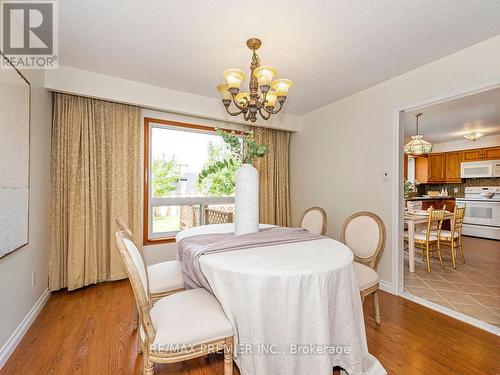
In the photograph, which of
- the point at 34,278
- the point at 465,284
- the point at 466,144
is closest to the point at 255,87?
the point at 34,278

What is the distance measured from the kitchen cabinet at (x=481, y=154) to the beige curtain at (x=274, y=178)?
496 centimetres

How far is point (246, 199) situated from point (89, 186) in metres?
1.99

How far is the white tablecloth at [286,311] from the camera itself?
1209 mm

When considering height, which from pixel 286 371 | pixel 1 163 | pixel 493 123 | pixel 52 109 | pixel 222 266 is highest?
pixel 493 123

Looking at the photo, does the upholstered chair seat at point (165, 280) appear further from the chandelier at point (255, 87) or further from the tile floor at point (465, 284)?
the tile floor at point (465, 284)

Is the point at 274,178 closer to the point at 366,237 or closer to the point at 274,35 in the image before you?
the point at 366,237

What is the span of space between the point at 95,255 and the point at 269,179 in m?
2.61

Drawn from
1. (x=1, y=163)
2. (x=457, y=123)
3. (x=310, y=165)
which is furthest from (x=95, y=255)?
(x=457, y=123)

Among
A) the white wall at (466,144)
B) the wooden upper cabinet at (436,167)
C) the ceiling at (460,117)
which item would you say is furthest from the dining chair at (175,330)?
the wooden upper cabinet at (436,167)

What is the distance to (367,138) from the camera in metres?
2.99

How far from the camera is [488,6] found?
5.37 ft

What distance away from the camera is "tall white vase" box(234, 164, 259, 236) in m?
1.92

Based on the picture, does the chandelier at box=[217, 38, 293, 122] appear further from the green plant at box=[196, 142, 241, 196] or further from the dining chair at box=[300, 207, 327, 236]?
the green plant at box=[196, 142, 241, 196]

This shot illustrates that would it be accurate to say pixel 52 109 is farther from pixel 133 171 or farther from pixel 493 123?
pixel 493 123
